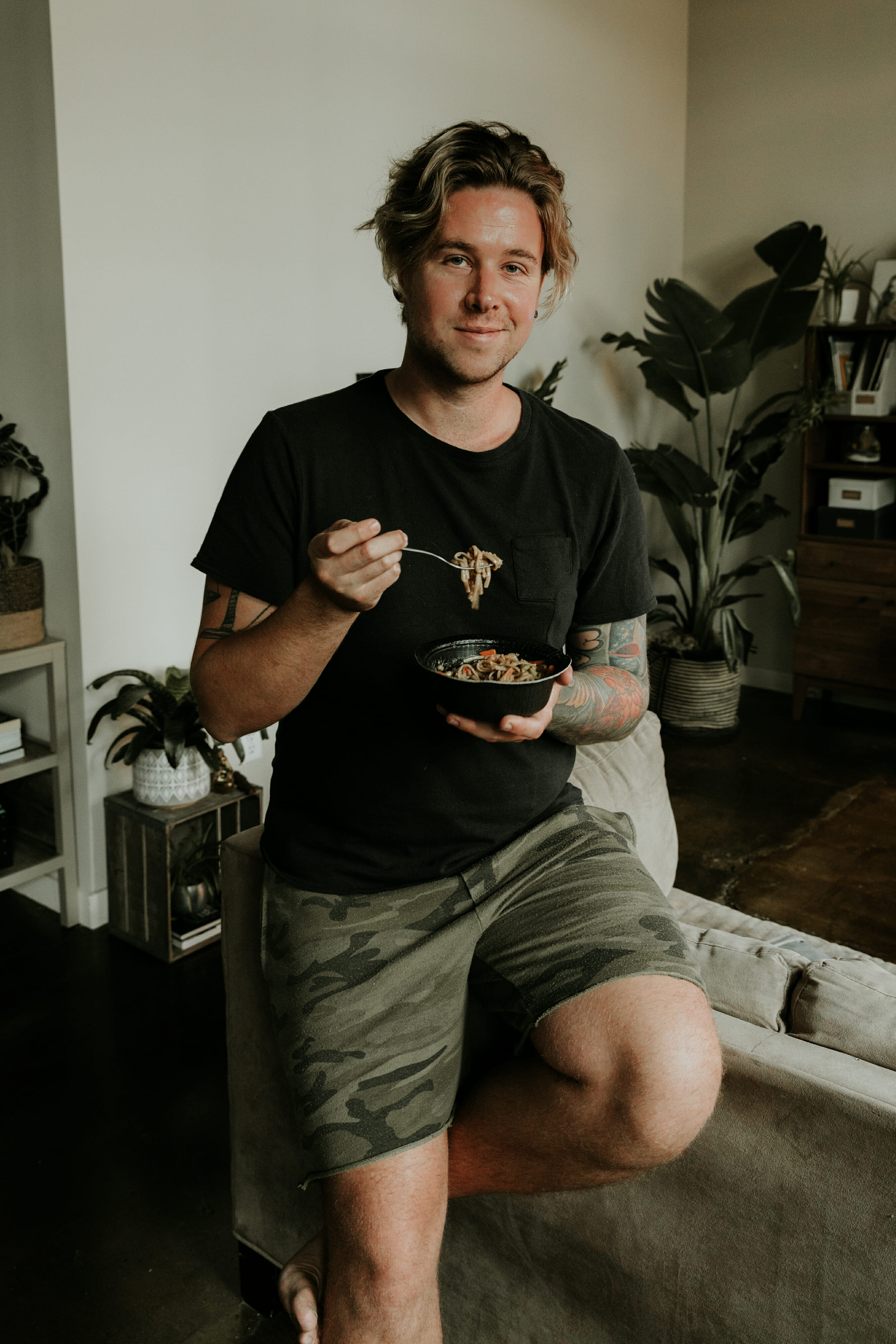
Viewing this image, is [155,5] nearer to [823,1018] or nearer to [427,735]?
[427,735]

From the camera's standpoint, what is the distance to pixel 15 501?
9.32 feet

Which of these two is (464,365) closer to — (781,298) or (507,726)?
(507,726)

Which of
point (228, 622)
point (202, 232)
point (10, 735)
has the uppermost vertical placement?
point (202, 232)

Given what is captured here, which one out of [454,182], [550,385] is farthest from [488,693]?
[550,385]

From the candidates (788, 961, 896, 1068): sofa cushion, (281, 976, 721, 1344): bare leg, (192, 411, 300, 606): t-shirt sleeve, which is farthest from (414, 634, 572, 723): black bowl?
(788, 961, 896, 1068): sofa cushion

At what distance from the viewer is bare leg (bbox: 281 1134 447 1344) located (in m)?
1.21

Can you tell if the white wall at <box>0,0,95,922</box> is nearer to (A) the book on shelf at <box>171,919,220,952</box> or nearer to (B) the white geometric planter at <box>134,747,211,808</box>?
(B) the white geometric planter at <box>134,747,211,808</box>

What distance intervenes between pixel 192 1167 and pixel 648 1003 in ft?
3.83

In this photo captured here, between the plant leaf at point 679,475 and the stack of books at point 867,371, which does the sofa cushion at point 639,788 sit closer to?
the plant leaf at point 679,475

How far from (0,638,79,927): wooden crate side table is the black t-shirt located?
145cm

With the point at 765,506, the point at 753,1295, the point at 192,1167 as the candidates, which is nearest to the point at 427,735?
the point at 753,1295

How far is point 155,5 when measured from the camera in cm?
270

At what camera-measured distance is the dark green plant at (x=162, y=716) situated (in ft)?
8.93

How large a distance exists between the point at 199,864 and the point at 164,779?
0.81 feet
